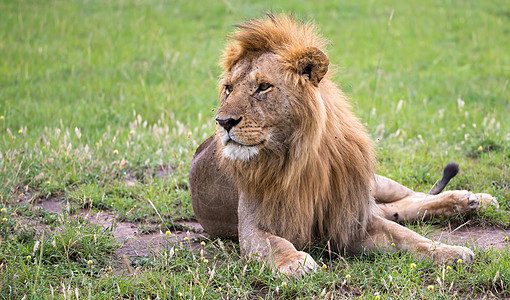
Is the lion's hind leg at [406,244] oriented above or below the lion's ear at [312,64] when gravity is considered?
below

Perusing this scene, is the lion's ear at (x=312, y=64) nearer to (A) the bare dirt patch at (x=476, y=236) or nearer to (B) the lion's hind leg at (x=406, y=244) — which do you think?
(B) the lion's hind leg at (x=406, y=244)

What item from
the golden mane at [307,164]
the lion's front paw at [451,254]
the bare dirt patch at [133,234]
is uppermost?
the golden mane at [307,164]

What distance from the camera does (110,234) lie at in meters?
4.07

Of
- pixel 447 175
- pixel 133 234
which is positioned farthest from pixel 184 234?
pixel 447 175

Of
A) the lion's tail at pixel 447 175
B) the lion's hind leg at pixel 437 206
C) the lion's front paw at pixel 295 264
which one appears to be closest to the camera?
the lion's front paw at pixel 295 264

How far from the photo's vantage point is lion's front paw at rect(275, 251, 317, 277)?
3.19 meters

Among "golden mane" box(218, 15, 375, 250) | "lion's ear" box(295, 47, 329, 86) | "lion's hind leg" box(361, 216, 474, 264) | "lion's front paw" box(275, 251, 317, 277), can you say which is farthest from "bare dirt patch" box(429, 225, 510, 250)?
"lion's ear" box(295, 47, 329, 86)

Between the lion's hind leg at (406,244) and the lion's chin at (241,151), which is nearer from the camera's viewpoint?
the lion's chin at (241,151)

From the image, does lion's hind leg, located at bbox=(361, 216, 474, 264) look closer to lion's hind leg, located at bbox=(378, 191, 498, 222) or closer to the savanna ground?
the savanna ground

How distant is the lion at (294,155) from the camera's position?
10.8 ft

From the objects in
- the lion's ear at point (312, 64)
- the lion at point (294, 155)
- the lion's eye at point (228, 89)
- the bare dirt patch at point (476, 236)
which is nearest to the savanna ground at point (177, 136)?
the bare dirt patch at point (476, 236)

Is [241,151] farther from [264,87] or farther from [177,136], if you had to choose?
[177,136]

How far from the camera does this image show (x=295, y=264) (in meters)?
3.21

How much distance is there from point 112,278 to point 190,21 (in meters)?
9.16
